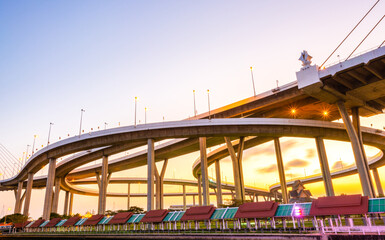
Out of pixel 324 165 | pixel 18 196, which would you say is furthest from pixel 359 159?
pixel 18 196

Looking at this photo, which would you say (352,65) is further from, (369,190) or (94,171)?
(94,171)

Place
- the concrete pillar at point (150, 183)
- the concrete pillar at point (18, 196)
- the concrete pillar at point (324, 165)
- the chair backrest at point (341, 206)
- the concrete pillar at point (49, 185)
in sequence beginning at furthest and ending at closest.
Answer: the concrete pillar at point (18, 196)
the concrete pillar at point (49, 185)
the concrete pillar at point (324, 165)
the concrete pillar at point (150, 183)
the chair backrest at point (341, 206)

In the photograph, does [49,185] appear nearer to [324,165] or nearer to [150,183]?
[150,183]

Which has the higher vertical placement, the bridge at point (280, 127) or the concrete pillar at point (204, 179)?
the bridge at point (280, 127)

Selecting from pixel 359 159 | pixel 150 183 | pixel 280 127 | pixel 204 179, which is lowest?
pixel 150 183


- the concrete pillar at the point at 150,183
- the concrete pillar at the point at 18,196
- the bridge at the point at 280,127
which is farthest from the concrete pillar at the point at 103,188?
the concrete pillar at the point at 18,196

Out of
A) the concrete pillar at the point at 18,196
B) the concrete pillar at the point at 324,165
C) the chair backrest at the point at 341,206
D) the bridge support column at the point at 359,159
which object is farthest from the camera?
the concrete pillar at the point at 18,196

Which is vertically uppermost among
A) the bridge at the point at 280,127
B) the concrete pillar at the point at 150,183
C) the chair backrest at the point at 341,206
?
the bridge at the point at 280,127

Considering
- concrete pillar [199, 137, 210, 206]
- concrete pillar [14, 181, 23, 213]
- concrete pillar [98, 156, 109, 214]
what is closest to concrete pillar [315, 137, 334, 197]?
concrete pillar [199, 137, 210, 206]

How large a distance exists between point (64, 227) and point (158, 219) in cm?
2566

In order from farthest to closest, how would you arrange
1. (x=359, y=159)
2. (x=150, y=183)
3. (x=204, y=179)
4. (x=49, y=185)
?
(x=49, y=185)
(x=204, y=179)
(x=150, y=183)
(x=359, y=159)

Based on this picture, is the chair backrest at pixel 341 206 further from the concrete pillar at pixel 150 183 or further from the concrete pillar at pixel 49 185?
the concrete pillar at pixel 49 185

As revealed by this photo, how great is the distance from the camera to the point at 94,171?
93.2 metres

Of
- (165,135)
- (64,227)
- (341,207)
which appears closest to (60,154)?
(64,227)
